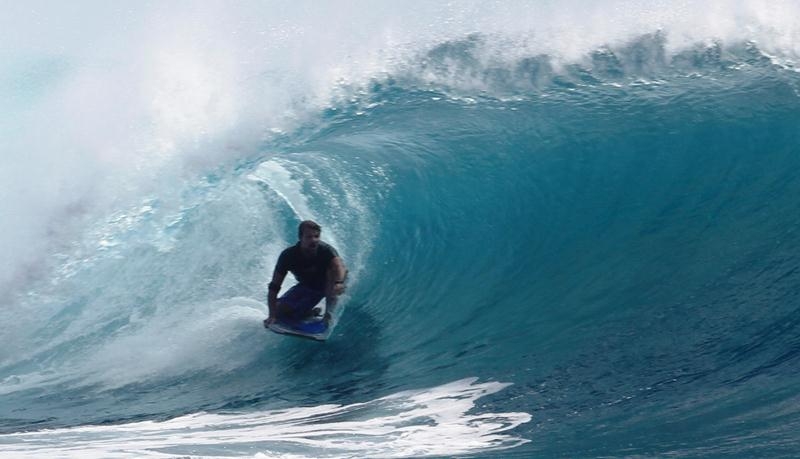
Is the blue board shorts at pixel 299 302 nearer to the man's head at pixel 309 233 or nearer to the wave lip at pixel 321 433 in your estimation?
the man's head at pixel 309 233

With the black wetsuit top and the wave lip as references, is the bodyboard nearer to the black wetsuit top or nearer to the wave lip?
the black wetsuit top

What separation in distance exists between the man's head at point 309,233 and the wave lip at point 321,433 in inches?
61.7

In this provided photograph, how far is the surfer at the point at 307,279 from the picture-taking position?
9344 millimetres

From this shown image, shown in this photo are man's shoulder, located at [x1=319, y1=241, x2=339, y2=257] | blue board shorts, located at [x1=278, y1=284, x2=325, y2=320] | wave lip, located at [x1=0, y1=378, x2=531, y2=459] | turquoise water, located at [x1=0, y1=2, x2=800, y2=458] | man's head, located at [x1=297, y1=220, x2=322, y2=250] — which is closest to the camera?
wave lip, located at [x1=0, y1=378, x2=531, y2=459]

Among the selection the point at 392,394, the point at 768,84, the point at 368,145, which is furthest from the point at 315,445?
the point at 768,84

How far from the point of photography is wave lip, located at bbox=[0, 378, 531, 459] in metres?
6.93

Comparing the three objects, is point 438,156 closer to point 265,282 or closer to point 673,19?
point 265,282

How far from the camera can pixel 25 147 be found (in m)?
15.5

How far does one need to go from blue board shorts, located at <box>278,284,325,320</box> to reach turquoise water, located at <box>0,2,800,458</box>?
0.29 m

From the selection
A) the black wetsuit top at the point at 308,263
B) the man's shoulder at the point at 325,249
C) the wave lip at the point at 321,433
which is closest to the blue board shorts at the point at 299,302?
the black wetsuit top at the point at 308,263

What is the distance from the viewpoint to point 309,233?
29.7ft

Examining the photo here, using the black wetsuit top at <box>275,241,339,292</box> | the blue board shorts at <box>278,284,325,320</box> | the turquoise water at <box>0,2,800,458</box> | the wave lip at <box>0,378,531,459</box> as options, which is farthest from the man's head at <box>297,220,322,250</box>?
the wave lip at <box>0,378,531,459</box>

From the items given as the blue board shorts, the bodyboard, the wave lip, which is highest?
the blue board shorts

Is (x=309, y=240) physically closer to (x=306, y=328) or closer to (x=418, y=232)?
(x=306, y=328)
